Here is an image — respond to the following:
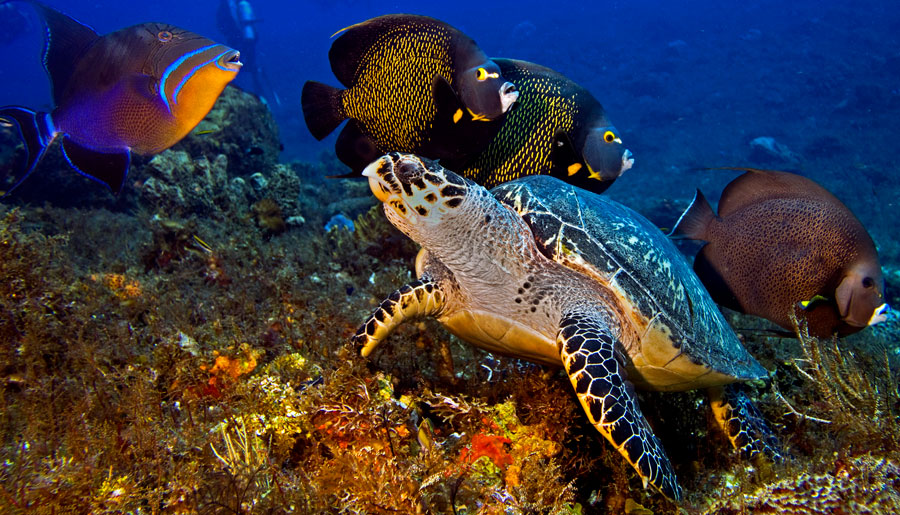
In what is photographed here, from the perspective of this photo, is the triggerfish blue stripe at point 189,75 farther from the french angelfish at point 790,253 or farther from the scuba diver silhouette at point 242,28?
the scuba diver silhouette at point 242,28

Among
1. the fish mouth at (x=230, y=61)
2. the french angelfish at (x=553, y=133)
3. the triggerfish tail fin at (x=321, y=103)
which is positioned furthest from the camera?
the french angelfish at (x=553, y=133)

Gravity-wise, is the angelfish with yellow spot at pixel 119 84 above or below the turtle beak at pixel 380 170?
above

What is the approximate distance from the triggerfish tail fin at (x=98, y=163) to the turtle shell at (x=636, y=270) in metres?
2.53

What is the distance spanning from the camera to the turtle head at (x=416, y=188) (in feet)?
6.77

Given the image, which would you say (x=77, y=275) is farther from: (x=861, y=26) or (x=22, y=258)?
(x=861, y=26)

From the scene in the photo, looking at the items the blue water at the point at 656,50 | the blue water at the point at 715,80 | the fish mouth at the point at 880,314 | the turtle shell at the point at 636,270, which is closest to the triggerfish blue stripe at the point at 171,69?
the blue water at the point at 715,80

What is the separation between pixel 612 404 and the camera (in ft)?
6.32

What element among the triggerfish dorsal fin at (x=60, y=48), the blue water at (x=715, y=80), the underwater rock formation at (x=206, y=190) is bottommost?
the blue water at (x=715, y=80)

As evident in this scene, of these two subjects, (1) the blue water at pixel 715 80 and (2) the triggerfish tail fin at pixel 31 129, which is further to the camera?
(1) the blue water at pixel 715 80

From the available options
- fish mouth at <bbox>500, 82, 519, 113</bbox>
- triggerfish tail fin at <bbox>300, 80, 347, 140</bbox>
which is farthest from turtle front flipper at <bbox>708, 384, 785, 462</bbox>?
triggerfish tail fin at <bbox>300, 80, 347, 140</bbox>

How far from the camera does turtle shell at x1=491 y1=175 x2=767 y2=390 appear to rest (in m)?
2.48

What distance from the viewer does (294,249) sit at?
518cm

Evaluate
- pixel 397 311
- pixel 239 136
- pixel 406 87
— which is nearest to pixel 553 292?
pixel 397 311

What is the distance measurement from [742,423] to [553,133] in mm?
2246
